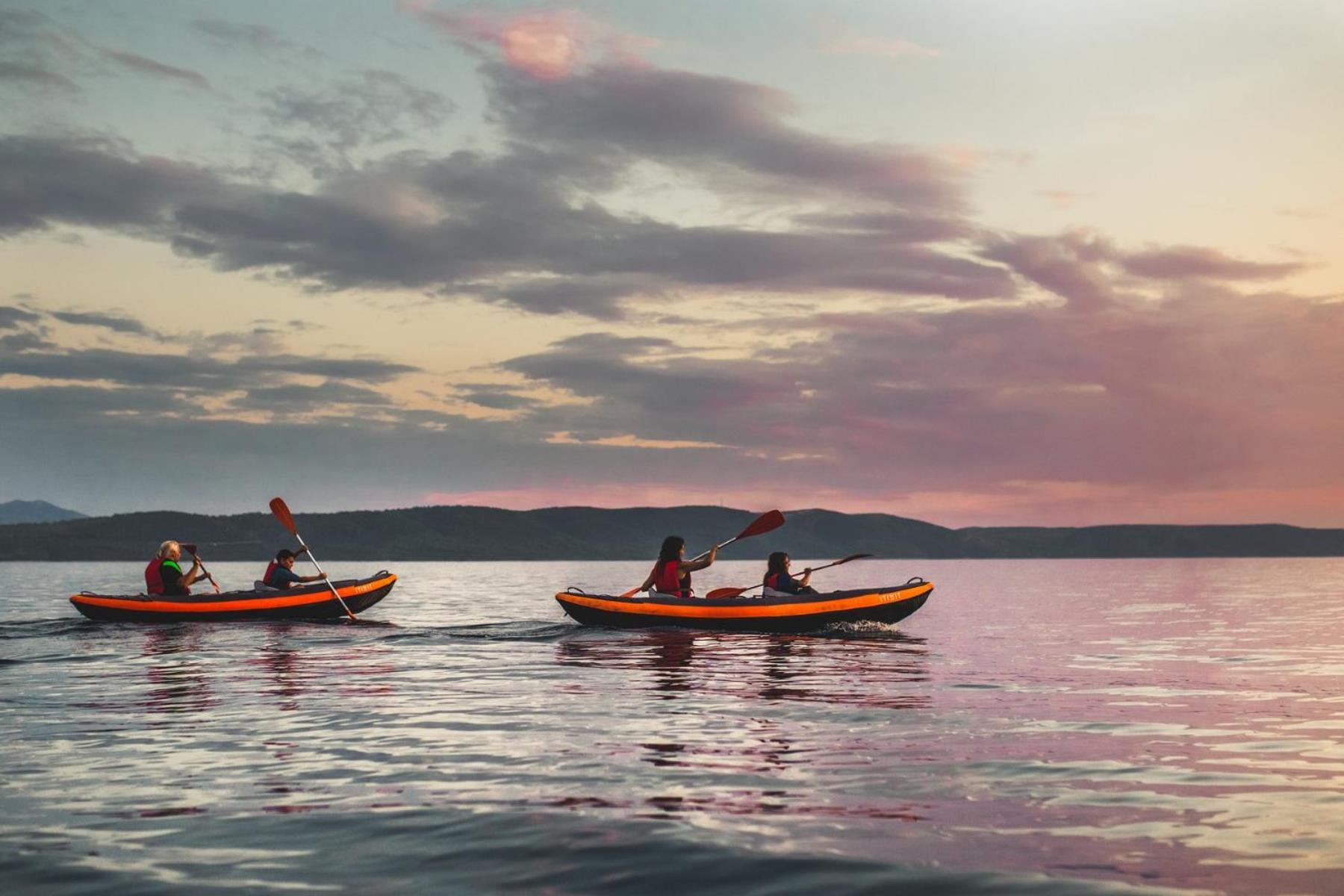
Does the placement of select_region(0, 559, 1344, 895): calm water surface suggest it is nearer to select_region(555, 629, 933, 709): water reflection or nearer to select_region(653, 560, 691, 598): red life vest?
select_region(555, 629, 933, 709): water reflection

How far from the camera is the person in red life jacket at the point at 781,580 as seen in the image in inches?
1069

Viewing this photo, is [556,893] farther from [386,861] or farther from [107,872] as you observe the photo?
[107,872]

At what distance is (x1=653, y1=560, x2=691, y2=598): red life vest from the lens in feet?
89.4

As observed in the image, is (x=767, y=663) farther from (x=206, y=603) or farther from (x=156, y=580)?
(x=156, y=580)

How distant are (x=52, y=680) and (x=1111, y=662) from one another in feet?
59.8

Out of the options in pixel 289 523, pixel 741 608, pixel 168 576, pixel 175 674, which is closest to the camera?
pixel 175 674

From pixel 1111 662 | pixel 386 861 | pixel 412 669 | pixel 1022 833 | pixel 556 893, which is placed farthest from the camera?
pixel 1111 662

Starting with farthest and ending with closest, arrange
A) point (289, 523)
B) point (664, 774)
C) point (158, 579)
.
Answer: point (289, 523)
point (158, 579)
point (664, 774)

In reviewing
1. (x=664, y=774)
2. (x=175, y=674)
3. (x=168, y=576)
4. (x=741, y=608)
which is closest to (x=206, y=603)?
(x=168, y=576)

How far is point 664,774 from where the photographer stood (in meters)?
9.78

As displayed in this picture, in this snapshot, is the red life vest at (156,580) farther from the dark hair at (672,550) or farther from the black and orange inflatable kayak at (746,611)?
the dark hair at (672,550)

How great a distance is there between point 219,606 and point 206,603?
0.32 m

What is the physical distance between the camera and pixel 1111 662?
890 inches

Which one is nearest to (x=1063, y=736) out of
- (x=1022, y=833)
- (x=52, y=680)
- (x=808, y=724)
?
(x=808, y=724)
